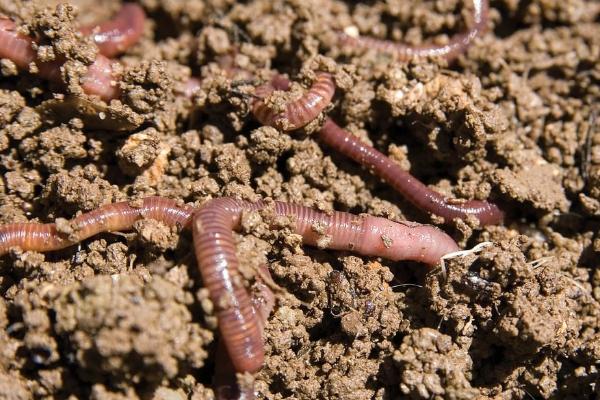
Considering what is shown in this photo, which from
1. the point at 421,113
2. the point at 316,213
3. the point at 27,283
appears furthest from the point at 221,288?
the point at 421,113

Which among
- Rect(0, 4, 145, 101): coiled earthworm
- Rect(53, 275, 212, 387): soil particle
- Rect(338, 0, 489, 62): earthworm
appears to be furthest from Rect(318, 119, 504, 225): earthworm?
Rect(53, 275, 212, 387): soil particle

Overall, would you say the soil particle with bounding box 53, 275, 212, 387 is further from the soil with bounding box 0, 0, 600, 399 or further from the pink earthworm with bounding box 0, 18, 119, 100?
the pink earthworm with bounding box 0, 18, 119, 100

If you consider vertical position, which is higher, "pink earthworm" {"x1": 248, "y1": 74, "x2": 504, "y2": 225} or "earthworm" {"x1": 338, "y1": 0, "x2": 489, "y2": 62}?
"earthworm" {"x1": 338, "y1": 0, "x2": 489, "y2": 62}

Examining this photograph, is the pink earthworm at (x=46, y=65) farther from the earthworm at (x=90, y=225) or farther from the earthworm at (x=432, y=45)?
the earthworm at (x=432, y=45)

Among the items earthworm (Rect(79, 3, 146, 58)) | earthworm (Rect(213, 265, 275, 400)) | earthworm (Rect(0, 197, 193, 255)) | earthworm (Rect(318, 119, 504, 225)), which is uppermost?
earthworm (Rect(79, 3, 146, 58))

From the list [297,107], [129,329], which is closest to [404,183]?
[297,107]
